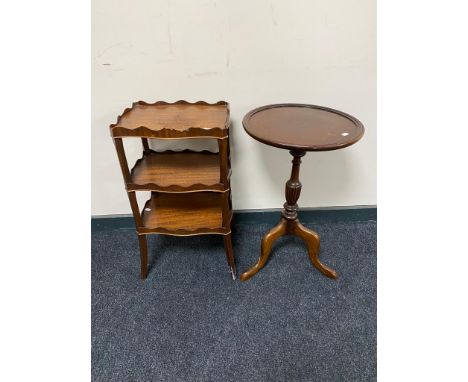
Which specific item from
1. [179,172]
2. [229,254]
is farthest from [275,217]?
[179,172]

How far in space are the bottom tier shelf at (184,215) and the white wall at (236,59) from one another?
0.30 metres

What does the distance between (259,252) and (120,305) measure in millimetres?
767

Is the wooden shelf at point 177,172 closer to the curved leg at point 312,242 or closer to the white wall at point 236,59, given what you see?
the white wall at point 236,59

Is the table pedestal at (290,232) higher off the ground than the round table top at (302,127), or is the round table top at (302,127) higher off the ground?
the round table top at (302,127)

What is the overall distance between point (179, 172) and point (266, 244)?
57cm

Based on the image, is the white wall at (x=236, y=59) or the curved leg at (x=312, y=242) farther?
the curved leg at (x=312, y=242)

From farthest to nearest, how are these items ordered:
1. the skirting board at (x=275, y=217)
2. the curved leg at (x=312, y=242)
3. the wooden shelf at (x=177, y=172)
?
the skirting board at (x=275, y=217) < the curved leg at (x=312, y=242) < the wooden shelf at (x=177, y=172)

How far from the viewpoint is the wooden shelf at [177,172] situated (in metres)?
1.45

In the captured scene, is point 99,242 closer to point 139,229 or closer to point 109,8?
point 139,229

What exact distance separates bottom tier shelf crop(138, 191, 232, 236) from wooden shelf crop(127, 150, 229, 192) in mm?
140

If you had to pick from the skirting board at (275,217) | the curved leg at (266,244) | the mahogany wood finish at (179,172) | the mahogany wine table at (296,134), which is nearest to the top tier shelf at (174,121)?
the mahogany wood finish at (179,172)

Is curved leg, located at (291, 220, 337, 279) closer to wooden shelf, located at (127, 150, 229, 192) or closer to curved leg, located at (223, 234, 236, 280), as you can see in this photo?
curved leg, located at (223, 234, 236, 280)

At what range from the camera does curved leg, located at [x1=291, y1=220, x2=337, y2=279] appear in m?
1.71

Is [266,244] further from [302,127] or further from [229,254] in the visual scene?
[302,127]
